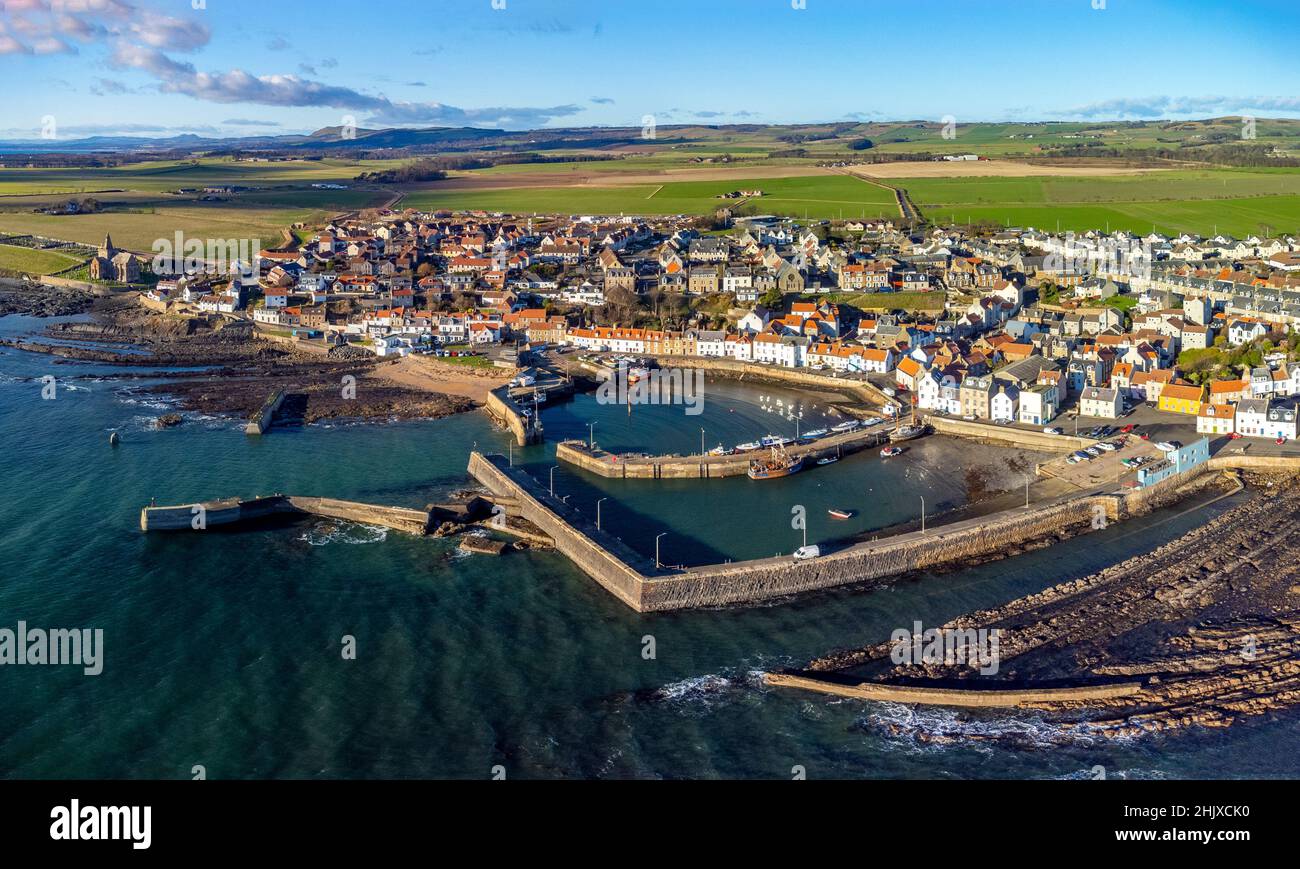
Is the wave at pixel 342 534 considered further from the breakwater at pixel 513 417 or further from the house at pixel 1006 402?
the house at pixel 1006 402

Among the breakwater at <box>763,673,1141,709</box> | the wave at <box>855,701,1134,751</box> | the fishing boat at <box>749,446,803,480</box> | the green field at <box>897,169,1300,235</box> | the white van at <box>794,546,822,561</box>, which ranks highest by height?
the green field at <box>897,169,1300,235</box>

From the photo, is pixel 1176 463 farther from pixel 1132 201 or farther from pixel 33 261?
pixel 33 261

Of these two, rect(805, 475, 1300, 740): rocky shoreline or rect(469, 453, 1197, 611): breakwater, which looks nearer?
rect(805, 475, 1300, 740): rocky shoreline

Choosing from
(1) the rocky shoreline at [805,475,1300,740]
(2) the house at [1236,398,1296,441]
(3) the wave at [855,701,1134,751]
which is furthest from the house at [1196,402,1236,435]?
(3) the wave at [855,701,1134,751]

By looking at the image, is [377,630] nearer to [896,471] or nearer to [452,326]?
[896,471]

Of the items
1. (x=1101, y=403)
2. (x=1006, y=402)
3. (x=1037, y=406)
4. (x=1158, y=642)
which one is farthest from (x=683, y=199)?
(x=1158, y=642)

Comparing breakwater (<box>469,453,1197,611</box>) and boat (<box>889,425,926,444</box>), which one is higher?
boat (<box>889,425,926,444</box>)

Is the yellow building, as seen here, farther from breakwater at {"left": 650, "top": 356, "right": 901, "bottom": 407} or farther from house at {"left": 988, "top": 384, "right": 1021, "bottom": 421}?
breakwater at {"left": 650, "top": 356, "right": 901, "bottom": 407}

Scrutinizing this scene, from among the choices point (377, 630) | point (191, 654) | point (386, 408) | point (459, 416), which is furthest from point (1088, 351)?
point (191, 654)
